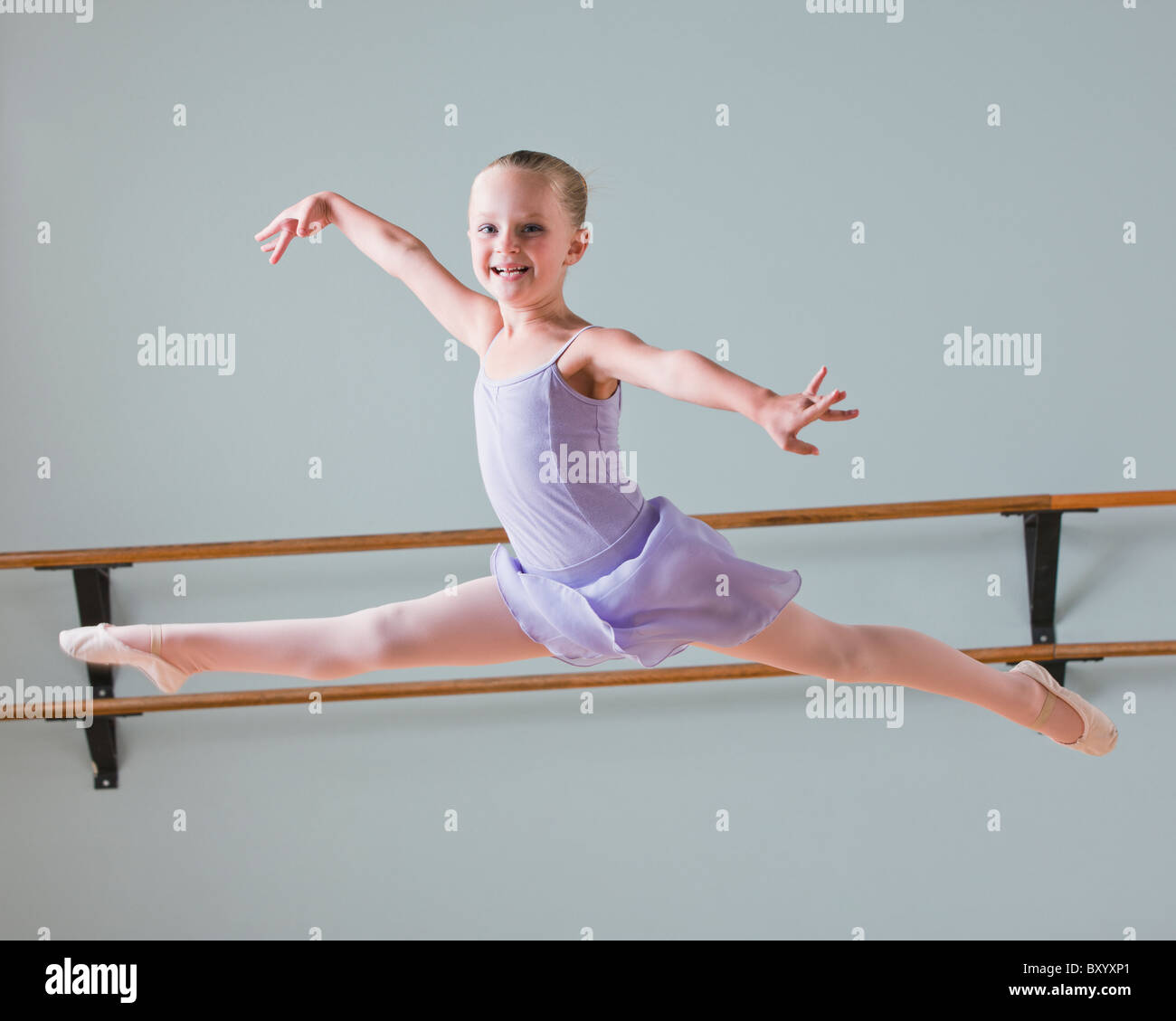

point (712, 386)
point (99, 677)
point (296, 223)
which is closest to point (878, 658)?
Result: point (712, 386)

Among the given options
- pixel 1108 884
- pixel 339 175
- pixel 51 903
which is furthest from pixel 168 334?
pixel 1108 884

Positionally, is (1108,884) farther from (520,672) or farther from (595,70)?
(595,70)

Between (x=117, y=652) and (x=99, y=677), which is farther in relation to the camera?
(x=99, y=677)

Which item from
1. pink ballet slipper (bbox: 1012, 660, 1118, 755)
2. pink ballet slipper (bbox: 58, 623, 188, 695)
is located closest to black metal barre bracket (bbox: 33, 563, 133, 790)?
pink ballet slipper (bbox: 58, 623, 188, 695)

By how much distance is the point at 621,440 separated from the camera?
2.18 m

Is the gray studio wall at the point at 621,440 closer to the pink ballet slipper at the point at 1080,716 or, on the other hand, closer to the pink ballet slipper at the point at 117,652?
the pink ballet slipper at the point at 1080,716

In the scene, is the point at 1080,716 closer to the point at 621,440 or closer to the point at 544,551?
the point at 544,551

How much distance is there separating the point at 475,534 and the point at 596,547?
83cm

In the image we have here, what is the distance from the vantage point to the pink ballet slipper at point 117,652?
1.33 m

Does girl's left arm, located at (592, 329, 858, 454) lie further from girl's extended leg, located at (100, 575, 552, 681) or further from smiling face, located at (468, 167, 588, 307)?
girl's extended leg, located at (100, 575, 552, 681)

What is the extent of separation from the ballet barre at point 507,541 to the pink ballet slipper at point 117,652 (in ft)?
2.17

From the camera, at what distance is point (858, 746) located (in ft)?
7.29

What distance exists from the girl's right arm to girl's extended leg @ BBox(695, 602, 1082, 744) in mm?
415

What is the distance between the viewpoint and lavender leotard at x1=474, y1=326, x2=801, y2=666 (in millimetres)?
1206
